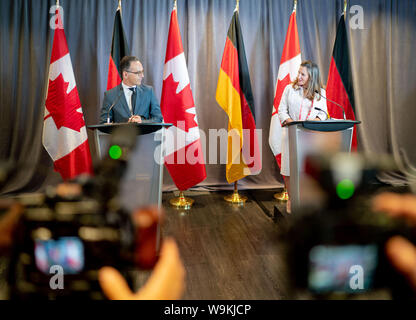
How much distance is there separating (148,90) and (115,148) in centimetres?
241

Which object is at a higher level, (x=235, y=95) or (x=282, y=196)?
(x=235, y=95)

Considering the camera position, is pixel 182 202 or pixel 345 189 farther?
pixel 182 202

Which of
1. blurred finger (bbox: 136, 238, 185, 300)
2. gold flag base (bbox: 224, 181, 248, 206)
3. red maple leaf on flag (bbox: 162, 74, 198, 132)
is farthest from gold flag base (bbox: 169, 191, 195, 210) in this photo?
blurred finger (bbox: 136, 238, 185, 300)

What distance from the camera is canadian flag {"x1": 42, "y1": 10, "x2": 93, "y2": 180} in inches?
130

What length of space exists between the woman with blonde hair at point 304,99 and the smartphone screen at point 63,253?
247cm

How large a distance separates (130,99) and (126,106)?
0.09 meters

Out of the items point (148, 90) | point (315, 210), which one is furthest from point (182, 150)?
point (315, 210)

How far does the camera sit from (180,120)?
3.45 m

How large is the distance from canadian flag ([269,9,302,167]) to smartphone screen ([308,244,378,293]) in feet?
10.4

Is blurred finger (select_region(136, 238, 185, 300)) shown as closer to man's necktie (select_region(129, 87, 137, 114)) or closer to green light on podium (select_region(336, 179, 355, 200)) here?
green light on podium (select_region(336, 179, 355, 200))

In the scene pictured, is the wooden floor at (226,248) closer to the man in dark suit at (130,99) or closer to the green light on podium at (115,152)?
the green light on podium at (115,152)

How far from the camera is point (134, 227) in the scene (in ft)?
1.74

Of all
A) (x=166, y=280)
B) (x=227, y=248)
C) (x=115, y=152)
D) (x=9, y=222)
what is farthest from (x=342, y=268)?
(x=227, y=248)

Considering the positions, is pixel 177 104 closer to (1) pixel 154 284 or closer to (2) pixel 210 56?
(2) pixel 210 56
